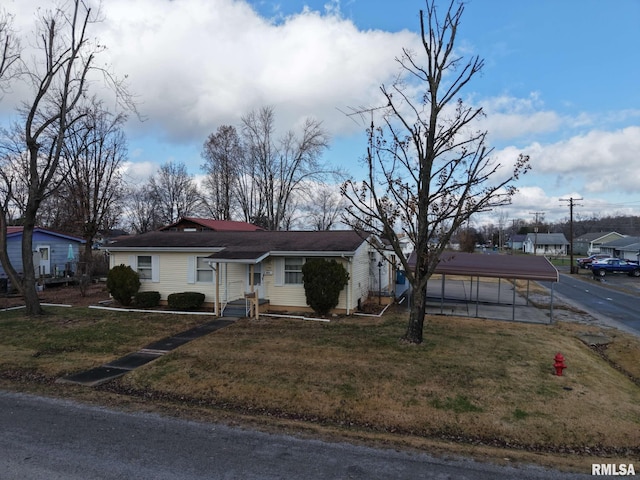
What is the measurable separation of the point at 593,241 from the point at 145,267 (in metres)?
86.9

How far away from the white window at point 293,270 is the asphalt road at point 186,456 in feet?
33.7

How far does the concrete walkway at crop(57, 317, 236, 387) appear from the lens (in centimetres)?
881

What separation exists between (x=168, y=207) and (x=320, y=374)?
2075 inches

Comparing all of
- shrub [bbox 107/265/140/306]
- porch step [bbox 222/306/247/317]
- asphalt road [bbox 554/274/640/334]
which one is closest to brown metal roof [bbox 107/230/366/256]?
shrub [bbox 107/265/140/306]

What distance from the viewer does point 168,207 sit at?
186 feet

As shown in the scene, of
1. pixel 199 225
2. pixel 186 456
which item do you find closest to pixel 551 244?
pixel 199 225

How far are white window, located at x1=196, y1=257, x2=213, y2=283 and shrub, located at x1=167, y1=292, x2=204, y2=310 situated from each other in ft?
3.18

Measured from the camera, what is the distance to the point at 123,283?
57.0 ft

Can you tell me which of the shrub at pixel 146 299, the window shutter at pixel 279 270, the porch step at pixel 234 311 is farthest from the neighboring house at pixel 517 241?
the shrub at pixel 146 299

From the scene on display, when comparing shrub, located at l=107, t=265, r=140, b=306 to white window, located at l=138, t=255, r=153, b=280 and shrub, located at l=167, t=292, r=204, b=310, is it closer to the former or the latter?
white window, located at l=138, t=255, r=153, b=280

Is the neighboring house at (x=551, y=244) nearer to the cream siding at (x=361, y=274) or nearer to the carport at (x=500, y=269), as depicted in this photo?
the carport at (x=500, y=269)

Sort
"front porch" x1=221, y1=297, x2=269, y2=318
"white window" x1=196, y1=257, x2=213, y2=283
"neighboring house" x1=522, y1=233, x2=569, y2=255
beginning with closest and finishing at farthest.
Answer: "front porch" x1=221, y1=297, x2=269, y2=318, "white window" x1=196, y1=257, x2=213, y2=283, "neighboring house" x1=522, y1=233, x2=569, y2=255

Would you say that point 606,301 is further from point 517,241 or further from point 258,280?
point 517,241

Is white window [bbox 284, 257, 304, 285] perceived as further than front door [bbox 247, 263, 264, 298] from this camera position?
No
